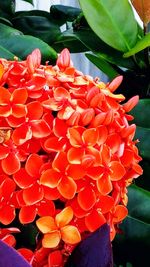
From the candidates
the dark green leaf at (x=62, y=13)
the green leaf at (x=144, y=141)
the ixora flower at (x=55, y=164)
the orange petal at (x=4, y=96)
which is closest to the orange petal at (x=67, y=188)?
the ixora flower at (x=55, y=164)

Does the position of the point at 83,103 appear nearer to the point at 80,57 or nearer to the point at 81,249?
the point at 81,249

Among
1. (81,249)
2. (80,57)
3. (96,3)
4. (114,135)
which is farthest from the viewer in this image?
(80,57)

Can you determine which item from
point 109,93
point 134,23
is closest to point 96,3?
point 134,23

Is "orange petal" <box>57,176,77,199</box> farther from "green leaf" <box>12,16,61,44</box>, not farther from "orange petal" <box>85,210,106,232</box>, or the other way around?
"green leaf" <box>12,16,61,44</box>

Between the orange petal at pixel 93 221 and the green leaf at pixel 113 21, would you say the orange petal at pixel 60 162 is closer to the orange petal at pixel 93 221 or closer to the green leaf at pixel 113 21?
the orange petal at pixel 93 221

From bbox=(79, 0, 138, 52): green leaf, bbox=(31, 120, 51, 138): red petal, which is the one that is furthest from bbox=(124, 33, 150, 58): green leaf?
bbox=(31, 120, 51, 138): red petal

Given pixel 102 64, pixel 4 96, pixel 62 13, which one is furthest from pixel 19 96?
pixel 62 13
